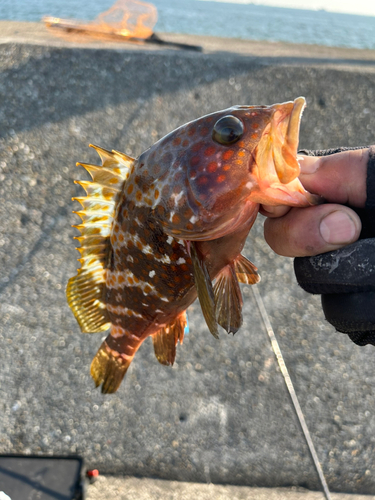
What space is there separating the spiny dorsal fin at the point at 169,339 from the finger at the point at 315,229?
0.55 m

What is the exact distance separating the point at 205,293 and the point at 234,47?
13.3 ft

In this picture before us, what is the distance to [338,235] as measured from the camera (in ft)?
4.20

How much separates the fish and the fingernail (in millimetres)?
86

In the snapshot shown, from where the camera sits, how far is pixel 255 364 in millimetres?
2969

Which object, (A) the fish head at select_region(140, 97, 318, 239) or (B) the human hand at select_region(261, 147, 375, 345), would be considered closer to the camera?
(A) the fish head at select_region(140, 97, 318, 239)

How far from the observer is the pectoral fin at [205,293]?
3.91ft

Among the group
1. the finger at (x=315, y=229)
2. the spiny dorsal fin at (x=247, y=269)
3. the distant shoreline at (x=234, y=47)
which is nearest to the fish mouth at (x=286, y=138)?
the finger at (x=315, y=229)

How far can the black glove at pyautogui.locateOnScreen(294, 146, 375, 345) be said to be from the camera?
130 centimetres

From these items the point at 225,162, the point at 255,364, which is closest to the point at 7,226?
the point at 255,364

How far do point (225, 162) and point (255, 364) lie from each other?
218 cm

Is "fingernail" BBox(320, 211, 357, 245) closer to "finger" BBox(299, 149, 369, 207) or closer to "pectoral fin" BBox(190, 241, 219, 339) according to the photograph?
"finger" BBox(299, 149, 369, 207)

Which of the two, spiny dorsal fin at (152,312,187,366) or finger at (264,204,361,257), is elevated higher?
finger at (264,204,361,257)

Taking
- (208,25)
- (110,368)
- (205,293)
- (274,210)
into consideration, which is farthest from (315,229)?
(208,25)

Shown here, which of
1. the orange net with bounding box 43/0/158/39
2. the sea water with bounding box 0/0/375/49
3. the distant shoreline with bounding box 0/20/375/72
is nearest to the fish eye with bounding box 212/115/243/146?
the distant shoreline with bounding box 0/20/375/72
